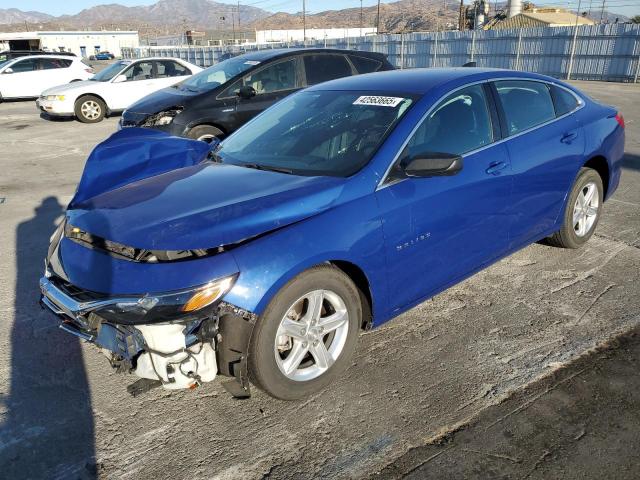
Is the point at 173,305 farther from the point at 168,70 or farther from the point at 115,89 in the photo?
the point at 115,89

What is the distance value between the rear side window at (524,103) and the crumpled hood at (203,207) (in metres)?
1.68

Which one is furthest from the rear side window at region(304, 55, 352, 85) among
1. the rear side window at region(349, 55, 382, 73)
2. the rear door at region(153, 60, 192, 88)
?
the rear door at region(153, 60, 192, 88)

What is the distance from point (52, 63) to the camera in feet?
60.4

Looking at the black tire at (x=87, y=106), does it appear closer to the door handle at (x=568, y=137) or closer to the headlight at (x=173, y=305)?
the door handle at (x=568, y=137)

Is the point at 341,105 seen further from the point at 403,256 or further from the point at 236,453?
the point at 236,453

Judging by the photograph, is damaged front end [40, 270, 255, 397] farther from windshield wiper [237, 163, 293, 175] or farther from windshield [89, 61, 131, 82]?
windshield [89, 61, 131, 82]

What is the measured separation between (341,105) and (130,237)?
5.87 ft

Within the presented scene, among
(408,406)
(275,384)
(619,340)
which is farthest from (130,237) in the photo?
(619,340)

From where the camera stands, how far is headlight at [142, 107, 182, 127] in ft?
26.6

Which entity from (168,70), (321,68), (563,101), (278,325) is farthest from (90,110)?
(278,325)

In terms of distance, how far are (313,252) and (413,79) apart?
5.77 ft

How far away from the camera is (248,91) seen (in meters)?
8.09

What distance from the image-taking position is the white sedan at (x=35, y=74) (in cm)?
1836

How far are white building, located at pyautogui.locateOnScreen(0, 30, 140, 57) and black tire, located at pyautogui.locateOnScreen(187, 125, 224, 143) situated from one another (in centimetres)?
8306
